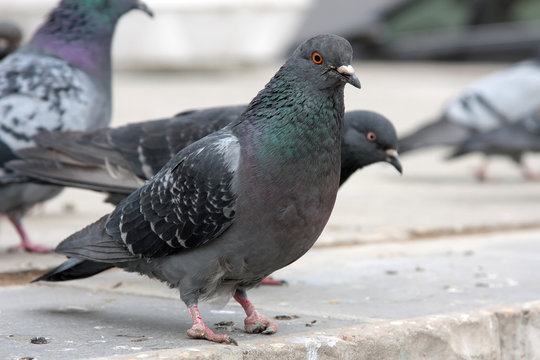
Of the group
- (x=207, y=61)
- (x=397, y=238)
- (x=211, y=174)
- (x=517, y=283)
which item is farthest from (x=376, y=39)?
(x=211, y=174)

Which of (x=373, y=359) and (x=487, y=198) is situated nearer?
(x=373, y=359)

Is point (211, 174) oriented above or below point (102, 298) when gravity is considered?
above

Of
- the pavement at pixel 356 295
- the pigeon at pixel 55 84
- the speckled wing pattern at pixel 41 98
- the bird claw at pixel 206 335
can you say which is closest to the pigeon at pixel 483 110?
the pavement at pixel 356 295

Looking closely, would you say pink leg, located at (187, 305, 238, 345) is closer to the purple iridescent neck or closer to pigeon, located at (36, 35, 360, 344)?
pigeon, located at (36, 35, 360, 344)

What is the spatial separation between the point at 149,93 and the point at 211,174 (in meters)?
8.75

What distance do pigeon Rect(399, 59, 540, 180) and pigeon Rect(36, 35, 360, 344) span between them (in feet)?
17.1

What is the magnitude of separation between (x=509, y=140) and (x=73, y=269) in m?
4.95

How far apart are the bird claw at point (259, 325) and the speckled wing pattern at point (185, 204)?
35 cm

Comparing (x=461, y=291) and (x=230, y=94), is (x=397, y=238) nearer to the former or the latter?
(x=461, y=291)

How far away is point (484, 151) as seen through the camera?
8367mm

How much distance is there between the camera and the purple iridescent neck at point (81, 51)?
552 centimetres

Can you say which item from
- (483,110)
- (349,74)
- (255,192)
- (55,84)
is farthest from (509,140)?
(255,192)

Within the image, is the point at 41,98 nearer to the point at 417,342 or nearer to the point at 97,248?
the point at 97,248

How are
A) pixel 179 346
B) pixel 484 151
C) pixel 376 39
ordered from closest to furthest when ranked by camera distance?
pixel 179 346 < pixel 484 151 < pixel 376 39
